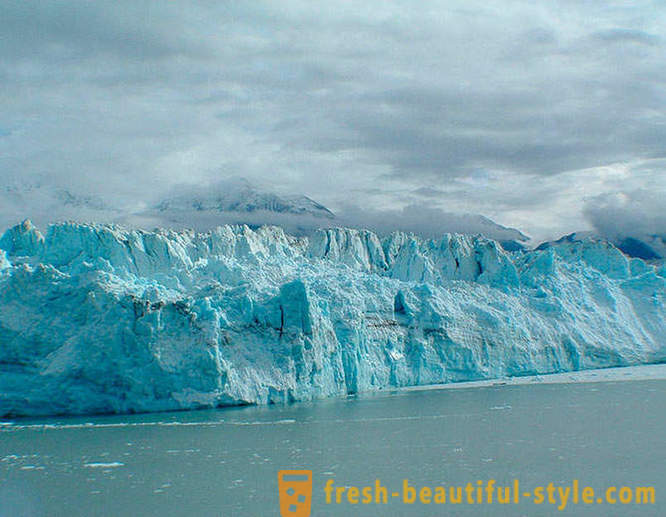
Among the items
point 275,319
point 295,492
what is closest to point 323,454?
point 295,492

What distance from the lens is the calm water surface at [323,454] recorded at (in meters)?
9.83

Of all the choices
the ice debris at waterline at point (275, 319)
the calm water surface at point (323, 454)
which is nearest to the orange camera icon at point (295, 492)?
the calm water surface at point (323, 454)

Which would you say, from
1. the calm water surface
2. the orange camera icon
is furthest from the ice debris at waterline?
the orange camera icon

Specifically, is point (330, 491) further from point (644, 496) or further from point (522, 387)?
point (522, 387)

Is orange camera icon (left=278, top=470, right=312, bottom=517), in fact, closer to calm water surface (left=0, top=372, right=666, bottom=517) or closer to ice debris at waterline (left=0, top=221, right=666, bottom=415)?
calm water surface (left=0, top=372, right=666, bottom=517)

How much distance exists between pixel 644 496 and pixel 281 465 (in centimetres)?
586

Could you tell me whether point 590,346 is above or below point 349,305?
below

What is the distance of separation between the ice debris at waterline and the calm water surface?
4.62 feet

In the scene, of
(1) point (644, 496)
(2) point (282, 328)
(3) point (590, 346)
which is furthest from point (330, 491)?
(3) point (590, 346)

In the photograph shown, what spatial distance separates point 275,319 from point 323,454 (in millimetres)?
9406

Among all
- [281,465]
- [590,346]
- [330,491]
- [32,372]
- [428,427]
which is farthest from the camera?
[590,346]

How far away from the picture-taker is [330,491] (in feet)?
33.0

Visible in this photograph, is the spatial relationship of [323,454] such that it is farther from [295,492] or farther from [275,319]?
[275,319]

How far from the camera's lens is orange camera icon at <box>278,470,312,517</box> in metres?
9.17
